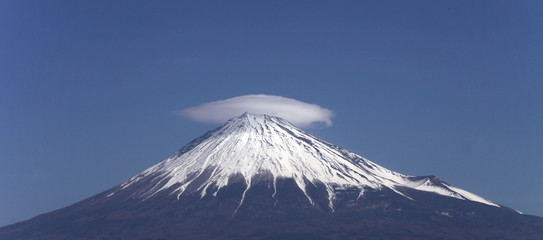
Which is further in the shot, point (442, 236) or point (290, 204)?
point (290, 204)

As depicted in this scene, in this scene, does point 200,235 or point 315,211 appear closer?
point 200,235

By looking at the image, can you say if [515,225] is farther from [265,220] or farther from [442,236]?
[265,220]

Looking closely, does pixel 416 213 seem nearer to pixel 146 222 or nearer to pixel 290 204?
pixel 290 204

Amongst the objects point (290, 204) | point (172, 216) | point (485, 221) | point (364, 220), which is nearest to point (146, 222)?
point (172, 216)

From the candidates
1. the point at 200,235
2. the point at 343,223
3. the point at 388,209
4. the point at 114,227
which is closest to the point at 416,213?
the point at 388,209

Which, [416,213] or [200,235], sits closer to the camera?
[200,235]

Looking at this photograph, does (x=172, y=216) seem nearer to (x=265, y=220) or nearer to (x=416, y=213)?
(x=265, y=220)

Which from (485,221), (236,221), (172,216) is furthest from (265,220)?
(485,221)
